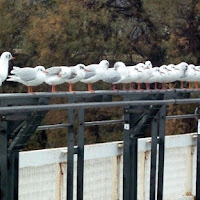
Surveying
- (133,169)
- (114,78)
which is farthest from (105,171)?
(114,78)

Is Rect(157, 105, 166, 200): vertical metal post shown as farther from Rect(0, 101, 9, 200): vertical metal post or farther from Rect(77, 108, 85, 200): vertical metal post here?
Rect(0, 101, 9, 200): vertical metal post

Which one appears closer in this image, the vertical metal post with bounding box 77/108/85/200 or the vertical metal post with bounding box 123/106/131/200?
the vertical metal post with bounding box 77/108/85/200

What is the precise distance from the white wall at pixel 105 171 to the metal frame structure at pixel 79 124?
470 millimetres

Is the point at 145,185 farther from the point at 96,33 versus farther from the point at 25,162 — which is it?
the point at 96,33

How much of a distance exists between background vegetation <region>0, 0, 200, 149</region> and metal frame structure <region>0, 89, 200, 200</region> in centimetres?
1091

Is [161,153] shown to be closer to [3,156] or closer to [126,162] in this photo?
[126,162]

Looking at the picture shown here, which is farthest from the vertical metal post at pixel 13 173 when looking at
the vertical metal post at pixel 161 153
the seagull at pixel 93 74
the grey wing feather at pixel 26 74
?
the seagull at pixel 93 74

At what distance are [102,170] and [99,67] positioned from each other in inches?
48.4

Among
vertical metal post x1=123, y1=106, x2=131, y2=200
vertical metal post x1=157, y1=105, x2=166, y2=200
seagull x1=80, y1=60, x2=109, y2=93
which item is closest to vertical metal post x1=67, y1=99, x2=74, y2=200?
vertical metal post x1=123, y1=106, x2=131, y2=200

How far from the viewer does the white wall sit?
703cm

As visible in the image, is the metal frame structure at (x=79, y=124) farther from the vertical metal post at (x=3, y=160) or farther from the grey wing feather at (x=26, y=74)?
the grey wing feather at (x=26, y=74)

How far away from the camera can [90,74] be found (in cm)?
783

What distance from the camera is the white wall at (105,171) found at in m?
7.03

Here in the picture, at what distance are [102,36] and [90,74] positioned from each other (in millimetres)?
12122
